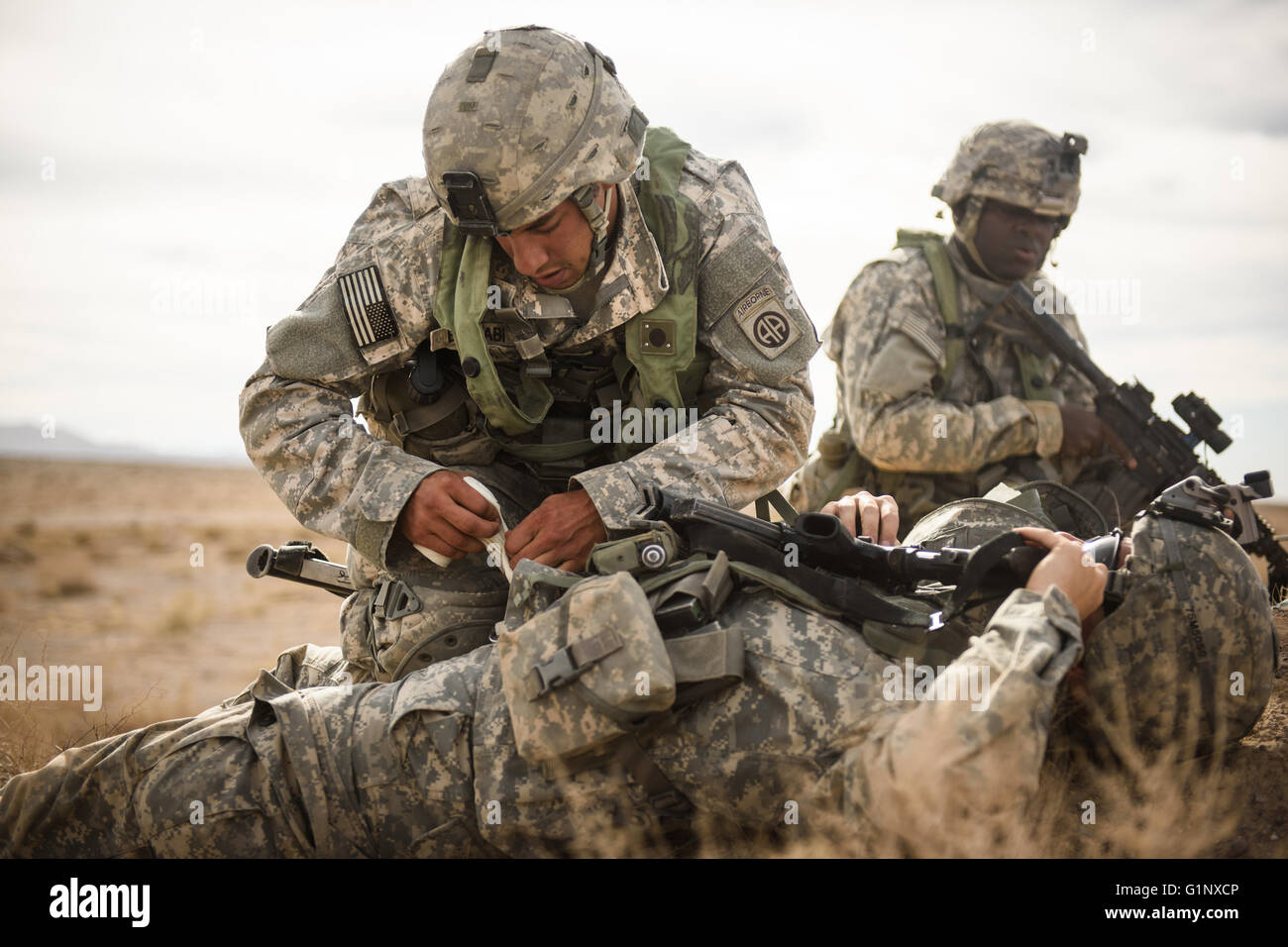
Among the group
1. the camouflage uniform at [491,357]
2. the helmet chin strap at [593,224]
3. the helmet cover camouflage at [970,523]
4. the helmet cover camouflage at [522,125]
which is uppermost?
the helmet cover camouflage at [522,125]

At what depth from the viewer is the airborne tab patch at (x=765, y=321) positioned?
379cm

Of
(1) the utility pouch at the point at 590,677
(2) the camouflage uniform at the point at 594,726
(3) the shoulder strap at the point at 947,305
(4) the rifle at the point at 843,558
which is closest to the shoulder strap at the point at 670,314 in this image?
(4) the rifle at the point at 843,558

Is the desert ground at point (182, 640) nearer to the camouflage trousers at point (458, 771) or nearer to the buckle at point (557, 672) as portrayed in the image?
the camouflage trousers at point (458, 771)

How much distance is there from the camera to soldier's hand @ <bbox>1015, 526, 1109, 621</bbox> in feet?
8.74

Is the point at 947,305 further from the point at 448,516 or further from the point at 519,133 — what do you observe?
the point at 448,516

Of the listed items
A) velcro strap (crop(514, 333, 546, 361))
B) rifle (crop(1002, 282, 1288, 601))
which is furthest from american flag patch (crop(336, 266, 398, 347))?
rifle (crop(1002, 282, 1288, 601))

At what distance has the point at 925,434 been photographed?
232 inches

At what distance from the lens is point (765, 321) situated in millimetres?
3803

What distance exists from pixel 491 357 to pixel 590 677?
151 centimetres

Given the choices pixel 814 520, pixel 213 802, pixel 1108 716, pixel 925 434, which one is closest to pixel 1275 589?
pixel 925 434

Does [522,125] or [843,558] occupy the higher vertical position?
[522,125]

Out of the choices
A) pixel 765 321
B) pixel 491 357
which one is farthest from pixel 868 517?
pixel 491 357

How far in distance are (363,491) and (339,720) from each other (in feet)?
3.17

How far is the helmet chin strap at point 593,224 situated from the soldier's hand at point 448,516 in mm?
734
